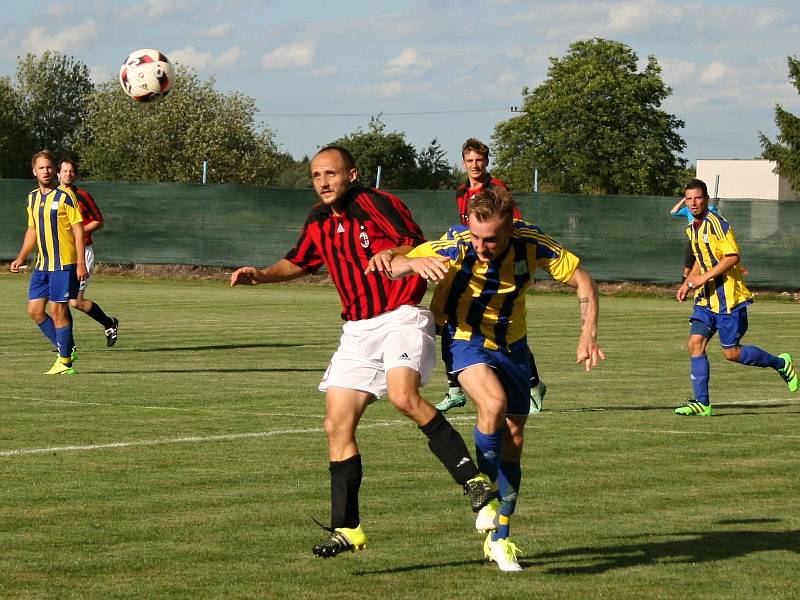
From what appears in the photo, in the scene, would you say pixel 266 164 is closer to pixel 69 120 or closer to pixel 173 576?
pixel 69 120

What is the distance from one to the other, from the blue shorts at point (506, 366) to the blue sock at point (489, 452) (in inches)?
10.5

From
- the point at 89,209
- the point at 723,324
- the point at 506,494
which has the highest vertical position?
the point at 89,209

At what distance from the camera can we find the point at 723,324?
13352 mm


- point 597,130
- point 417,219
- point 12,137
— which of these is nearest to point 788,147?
point 597,130

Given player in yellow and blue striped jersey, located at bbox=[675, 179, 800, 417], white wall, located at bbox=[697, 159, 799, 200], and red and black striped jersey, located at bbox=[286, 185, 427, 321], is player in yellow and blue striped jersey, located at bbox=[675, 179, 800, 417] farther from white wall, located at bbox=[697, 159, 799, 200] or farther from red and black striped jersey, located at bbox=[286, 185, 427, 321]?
white wall, located at bbox=[697, 159, 799, 200]

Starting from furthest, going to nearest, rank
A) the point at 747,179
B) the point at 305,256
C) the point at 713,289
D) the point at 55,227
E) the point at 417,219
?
the point at 747,179, the point at 417,219, the point at 55,227, the point at 713,289, the point at 305,256

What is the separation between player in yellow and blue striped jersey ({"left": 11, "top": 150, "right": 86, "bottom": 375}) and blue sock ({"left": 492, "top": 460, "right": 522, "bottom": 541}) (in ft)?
30.7

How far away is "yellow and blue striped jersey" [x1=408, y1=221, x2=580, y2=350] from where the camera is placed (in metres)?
7.10

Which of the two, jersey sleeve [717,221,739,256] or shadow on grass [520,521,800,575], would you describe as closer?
shadow on grass [520,521,800,575]

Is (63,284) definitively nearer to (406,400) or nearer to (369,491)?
(369,491)

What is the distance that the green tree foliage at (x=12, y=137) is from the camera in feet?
337

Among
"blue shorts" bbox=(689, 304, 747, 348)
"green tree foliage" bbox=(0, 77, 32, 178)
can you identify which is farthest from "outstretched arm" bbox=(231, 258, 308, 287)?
"green tree foliage" bbox=(0, 77, 32, 178)

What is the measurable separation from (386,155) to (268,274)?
91.5 metres

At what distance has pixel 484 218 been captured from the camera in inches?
268
